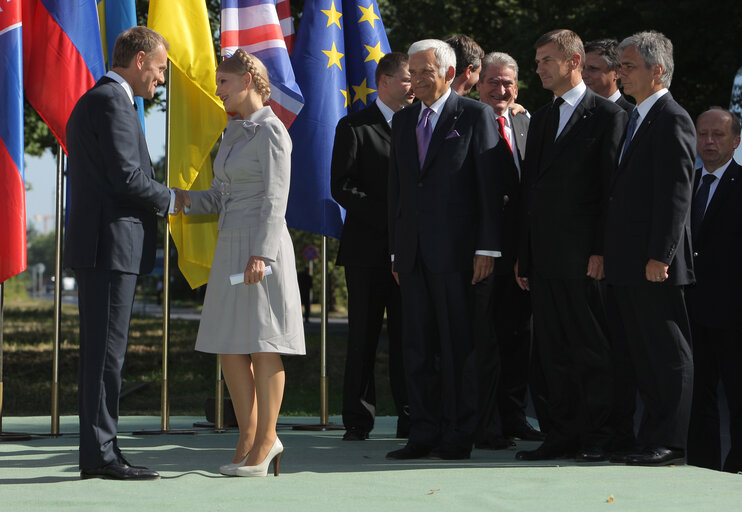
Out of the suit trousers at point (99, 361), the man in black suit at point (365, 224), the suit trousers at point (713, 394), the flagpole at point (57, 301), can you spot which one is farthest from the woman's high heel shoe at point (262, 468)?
the suit trousers at point (713, 394)

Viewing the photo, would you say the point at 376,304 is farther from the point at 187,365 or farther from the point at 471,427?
the point at 187,365

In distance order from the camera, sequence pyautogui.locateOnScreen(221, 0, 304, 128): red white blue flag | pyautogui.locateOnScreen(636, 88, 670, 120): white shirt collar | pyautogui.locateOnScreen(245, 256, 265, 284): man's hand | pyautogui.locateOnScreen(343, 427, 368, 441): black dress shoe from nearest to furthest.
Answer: pyautogui.locateOnScreen(245, 256, 265, 284): man's hand, pyautogui.locateOnScreen(636, 88, 670, 120): white shirt collar, pyautogui.locateOnScreen(343, 427, 368, 441): black dress shoe, pyautogui.locateOnScreen(221, 0, 304, 128): red white blue flag

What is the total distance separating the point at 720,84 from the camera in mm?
16562

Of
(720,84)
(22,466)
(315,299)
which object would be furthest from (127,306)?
(315,299)

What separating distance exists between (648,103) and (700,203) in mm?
1042

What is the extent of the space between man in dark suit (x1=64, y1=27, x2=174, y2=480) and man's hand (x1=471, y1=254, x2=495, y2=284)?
1.75 metres

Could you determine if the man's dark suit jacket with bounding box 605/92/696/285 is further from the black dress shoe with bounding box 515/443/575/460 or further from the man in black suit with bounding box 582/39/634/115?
the man in black suit with bounding box 582/39/634/115

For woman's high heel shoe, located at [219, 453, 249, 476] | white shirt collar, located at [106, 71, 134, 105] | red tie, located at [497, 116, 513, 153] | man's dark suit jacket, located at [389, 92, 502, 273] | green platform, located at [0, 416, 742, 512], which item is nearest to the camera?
green platform, located at [0, 416, 742, 512]

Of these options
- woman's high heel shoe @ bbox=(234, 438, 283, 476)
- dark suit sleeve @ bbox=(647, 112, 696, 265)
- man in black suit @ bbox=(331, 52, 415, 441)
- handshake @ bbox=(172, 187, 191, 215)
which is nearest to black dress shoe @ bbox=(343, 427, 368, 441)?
man in black suit @ bbox=(331, 52, 415, 441)

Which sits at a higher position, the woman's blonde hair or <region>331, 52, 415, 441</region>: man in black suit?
the woman's blonde hair

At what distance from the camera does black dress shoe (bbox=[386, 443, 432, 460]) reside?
5.94m

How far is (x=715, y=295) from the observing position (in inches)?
250

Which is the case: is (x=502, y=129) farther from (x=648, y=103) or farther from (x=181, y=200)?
(x=181, y=200)

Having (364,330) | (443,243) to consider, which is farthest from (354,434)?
(443,243)
